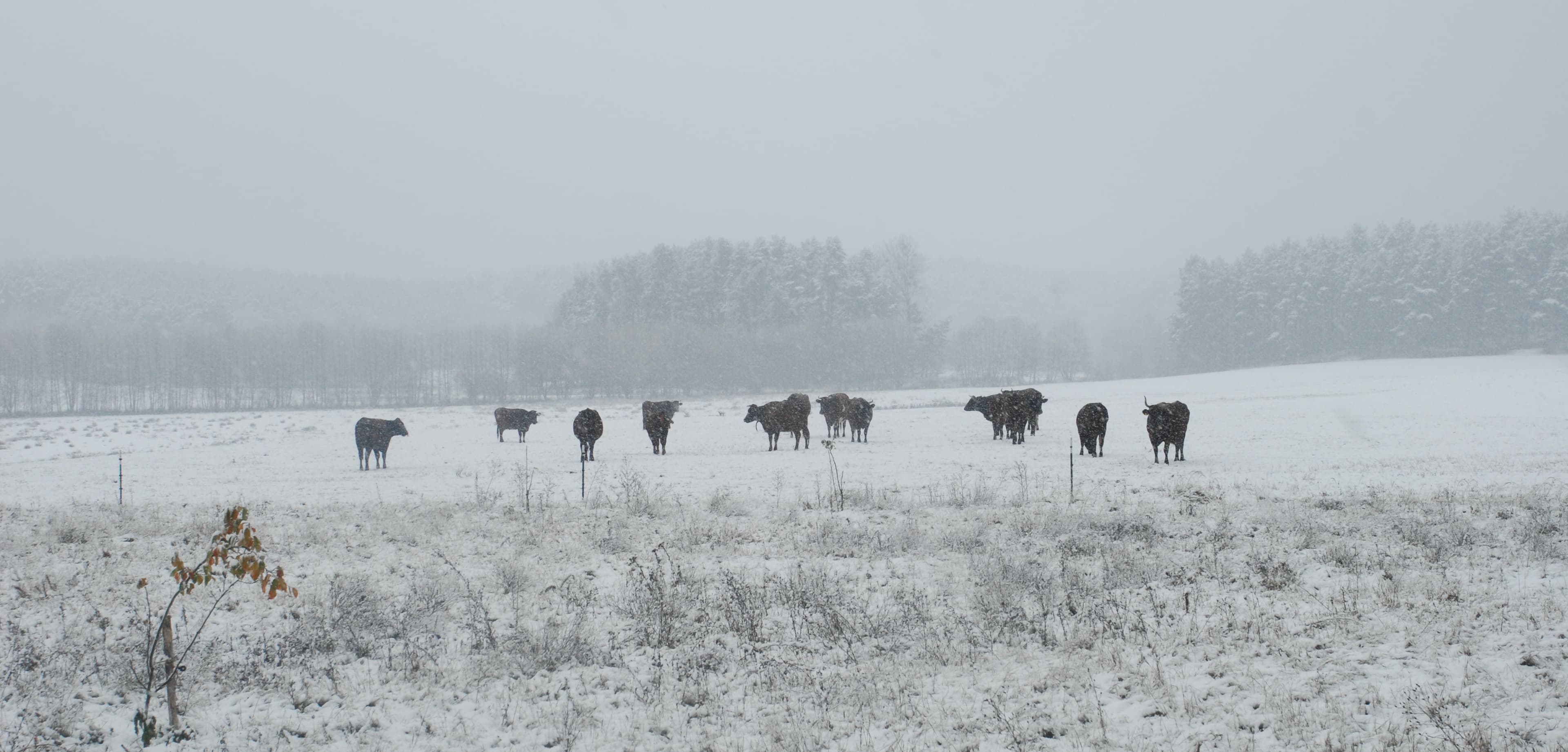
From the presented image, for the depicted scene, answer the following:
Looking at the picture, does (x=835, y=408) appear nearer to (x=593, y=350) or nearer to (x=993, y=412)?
(x=993, y=412)

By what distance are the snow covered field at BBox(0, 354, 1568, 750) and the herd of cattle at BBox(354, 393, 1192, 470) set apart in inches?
108

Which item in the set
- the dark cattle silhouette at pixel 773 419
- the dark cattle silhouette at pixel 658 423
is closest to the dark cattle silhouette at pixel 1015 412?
the dark cattle silhouette at pixel 773 419

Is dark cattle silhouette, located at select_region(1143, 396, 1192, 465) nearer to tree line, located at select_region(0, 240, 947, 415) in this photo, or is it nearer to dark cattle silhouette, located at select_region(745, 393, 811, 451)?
dark cattle silhouette, located at select_region(745, 393, 811, 451)

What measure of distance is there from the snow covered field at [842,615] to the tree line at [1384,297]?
71.6 metres

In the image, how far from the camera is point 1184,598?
792cm

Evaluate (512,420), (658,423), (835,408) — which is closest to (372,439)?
(658,423)

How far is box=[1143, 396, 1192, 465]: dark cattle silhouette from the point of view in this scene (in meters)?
19.5

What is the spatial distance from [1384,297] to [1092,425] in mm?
75194

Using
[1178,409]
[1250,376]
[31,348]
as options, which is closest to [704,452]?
[1178,409]

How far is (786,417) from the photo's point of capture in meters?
25.5

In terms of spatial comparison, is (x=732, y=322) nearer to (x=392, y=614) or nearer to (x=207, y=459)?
(x=207, y=459)

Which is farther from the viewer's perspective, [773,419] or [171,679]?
[773,419]

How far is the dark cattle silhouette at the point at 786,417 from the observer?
2531cm

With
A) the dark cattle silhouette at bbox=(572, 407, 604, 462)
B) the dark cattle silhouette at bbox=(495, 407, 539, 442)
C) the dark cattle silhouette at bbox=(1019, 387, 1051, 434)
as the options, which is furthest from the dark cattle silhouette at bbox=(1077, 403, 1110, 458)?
the dark cattle silhouette at bbox=(495, 407, 539, 442)
